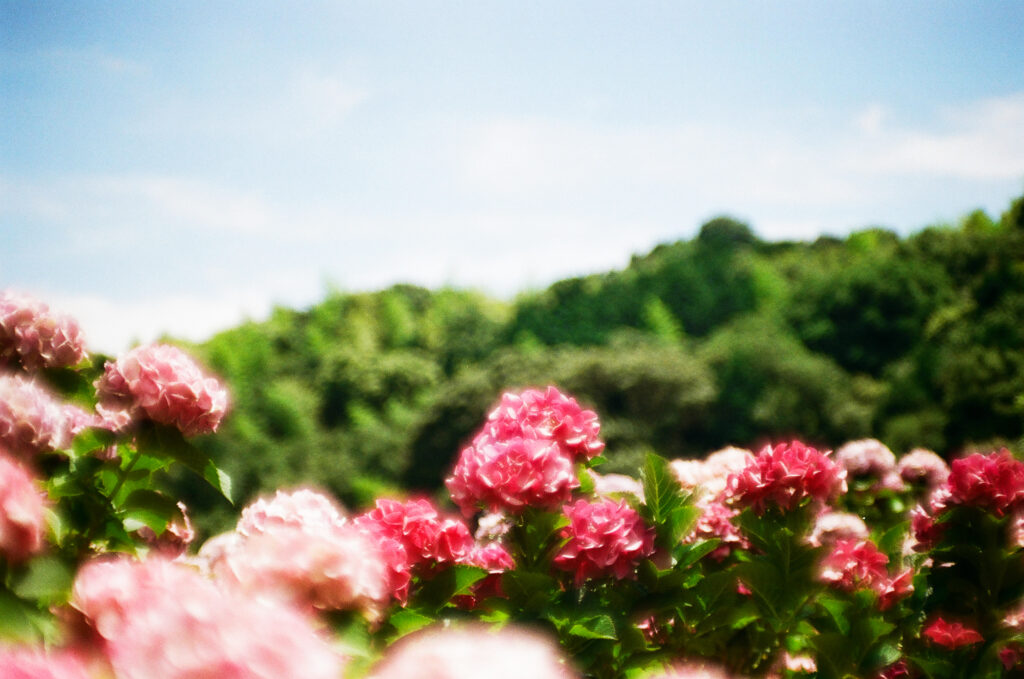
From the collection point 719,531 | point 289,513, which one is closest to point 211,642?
point 289,513

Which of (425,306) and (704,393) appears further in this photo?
(425,306)

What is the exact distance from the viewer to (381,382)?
4016 cm

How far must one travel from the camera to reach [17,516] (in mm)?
991

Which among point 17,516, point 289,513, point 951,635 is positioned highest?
point 17,516

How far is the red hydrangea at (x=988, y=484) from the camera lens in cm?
207

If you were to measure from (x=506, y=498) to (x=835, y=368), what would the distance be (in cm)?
2939

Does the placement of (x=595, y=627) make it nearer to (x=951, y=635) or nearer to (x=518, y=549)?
(x=518, y=549)

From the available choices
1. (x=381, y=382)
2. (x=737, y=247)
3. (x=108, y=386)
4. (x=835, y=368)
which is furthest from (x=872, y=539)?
(x=737, y=247)

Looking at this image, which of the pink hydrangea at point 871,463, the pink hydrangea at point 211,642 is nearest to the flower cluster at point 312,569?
the pink hydrangea at point 211,642

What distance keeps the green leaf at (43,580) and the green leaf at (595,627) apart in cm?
94

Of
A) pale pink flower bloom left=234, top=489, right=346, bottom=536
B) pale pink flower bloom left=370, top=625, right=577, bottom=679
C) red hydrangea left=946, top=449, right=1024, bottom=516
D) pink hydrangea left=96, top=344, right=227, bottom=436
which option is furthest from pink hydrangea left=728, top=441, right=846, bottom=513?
pale pink flower bloom left=370, top=625, right=577, bottom=679

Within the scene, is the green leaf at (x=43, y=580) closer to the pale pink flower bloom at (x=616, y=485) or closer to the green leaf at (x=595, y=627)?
the green leaf at (x=595, y=627)

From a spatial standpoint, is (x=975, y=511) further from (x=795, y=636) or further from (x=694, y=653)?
(x=694, y=653)

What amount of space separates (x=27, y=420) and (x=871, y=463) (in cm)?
309
